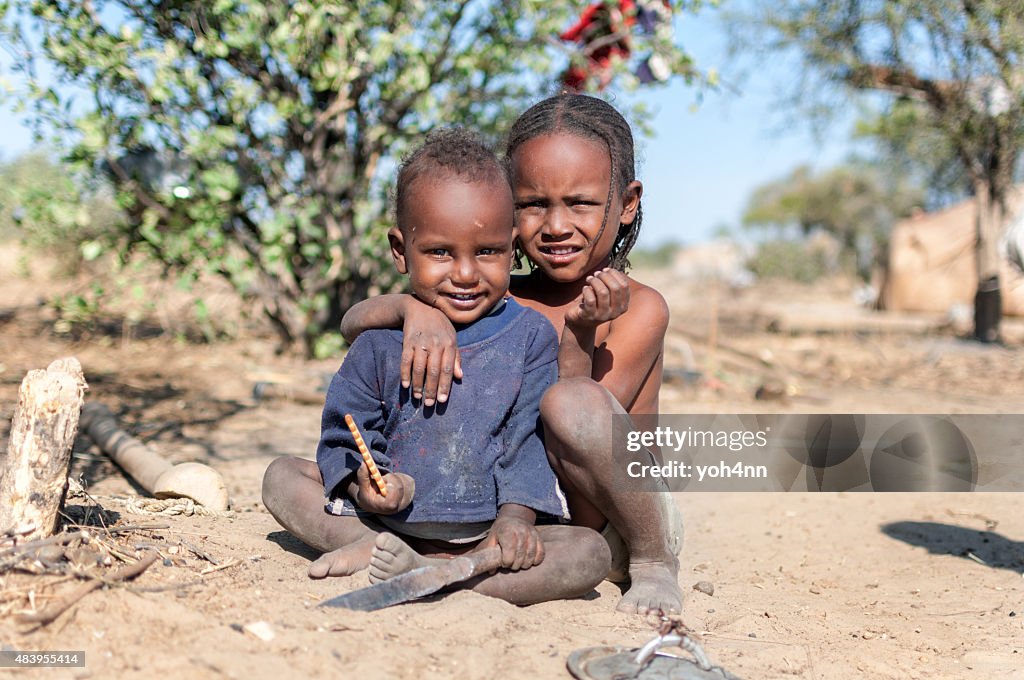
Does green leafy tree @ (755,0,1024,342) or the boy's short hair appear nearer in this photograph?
the boy's short hair

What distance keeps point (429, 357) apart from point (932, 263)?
15.3m

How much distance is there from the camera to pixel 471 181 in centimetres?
239

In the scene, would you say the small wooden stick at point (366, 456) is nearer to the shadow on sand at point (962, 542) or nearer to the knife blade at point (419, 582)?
the knife blade at point (419, 582)

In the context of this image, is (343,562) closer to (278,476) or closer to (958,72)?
(278,476)

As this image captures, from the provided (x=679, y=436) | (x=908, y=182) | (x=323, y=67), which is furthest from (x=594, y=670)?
(x=908, y=182)

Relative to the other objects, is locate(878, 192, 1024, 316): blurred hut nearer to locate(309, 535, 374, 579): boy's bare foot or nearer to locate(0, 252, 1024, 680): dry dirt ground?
locate(0, 252, 1024, 680): dry dirt ground

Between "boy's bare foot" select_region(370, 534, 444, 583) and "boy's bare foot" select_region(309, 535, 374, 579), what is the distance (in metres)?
0.13

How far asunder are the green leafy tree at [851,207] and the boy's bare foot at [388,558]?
25017 mm

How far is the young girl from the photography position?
7.77 ft

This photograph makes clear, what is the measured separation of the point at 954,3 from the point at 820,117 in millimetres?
2095

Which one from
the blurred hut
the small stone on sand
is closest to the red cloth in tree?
the small stone on sand

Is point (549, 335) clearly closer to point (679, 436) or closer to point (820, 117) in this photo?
point (679, 436)

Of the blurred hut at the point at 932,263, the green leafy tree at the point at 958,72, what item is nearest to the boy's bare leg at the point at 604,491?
the green leafy tree at the point at 958,72

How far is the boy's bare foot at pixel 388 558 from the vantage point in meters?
2.26
